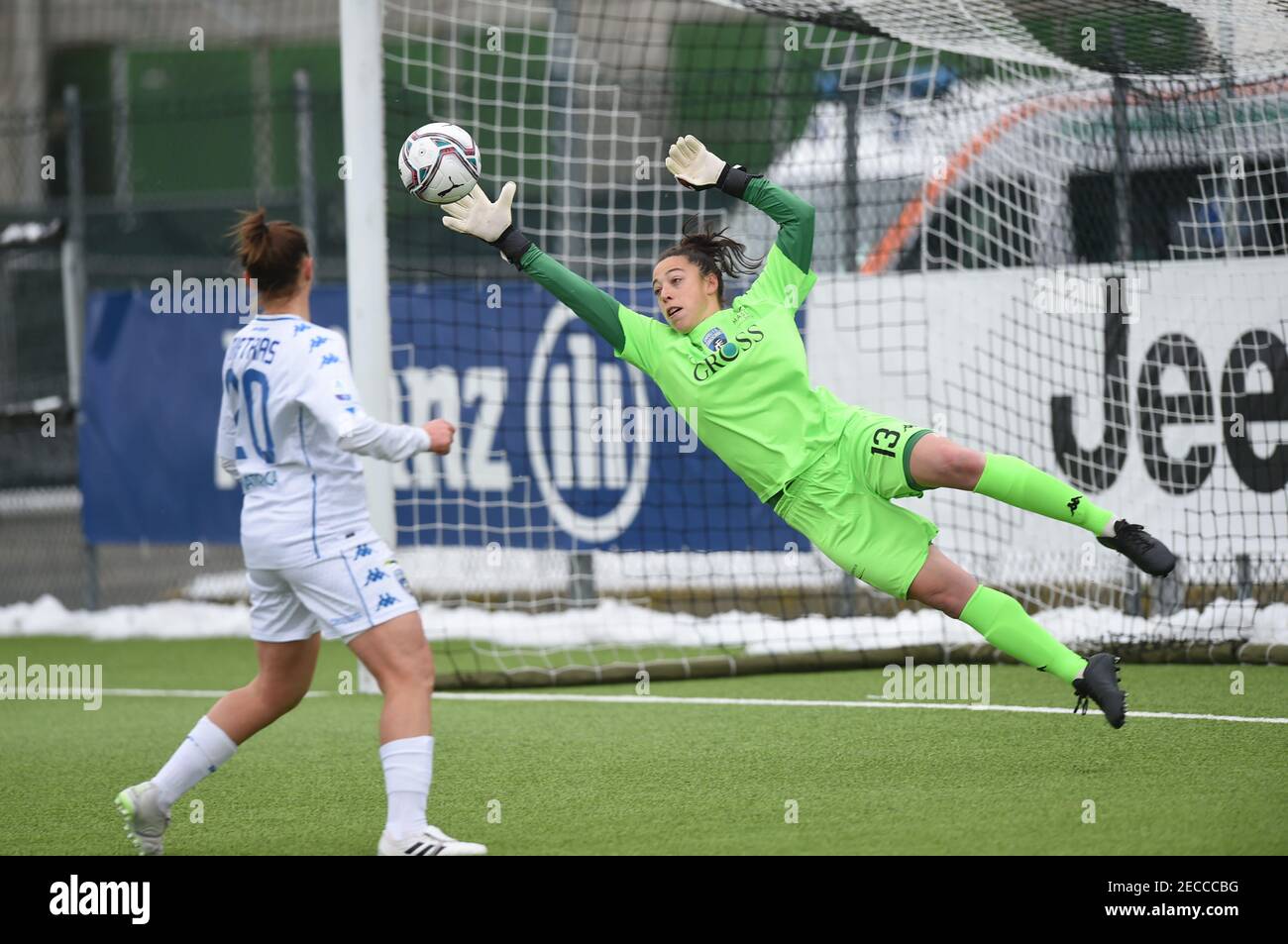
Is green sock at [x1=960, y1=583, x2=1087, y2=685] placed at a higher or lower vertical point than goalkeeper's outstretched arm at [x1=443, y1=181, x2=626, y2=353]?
lower

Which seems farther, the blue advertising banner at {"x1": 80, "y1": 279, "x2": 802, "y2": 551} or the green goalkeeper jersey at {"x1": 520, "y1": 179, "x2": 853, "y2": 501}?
the blue advertising banner at {"x1": 80, "y1": 279, "x2": 802, "y2": 551}

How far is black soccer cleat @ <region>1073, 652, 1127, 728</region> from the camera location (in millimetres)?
5633

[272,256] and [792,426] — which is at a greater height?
[272,256]

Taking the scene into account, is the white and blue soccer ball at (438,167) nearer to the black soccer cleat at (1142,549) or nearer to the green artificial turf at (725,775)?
the green artificial turf at (725,775)

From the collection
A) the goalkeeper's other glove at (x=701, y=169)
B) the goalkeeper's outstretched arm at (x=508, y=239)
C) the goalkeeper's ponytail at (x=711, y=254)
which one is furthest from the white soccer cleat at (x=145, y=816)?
the goalkeeper's other glove at (x=701, y=169)

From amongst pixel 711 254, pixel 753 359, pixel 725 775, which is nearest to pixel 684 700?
pixel 725 775

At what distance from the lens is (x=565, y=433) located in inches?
434

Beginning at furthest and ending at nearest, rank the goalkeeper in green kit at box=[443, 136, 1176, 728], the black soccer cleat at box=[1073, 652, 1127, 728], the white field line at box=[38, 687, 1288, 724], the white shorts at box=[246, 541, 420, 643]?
1. the white field line at box=[38, 687, 1288, 724]
2. the goalkeeper in green kit at box=[443, 136, 1176, 728]
3. the black soccer cleat at box=[1073, 652, 1127, 728]
4. the white shorts at box=[246, 541, 420, 643]

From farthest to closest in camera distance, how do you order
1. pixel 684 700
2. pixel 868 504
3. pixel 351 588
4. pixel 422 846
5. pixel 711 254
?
pixel 684 700 < pixel 711 254 < pixel 868 504 < pixel 351 588 < pixel 422 846

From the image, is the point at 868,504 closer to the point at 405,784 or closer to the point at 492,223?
the point at 492,223

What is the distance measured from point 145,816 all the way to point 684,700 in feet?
12.3

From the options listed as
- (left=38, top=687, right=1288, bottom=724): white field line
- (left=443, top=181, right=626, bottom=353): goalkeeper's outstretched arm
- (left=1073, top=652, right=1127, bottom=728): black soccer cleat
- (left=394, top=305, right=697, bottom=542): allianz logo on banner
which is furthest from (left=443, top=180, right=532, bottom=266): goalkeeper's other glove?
(left=394, top=305, right=697, bottom=542): allianz logo on banner

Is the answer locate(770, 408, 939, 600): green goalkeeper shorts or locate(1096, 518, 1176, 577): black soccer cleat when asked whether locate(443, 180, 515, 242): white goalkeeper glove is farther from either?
locate(1096, 518, 1176, 577): black soccer cleat
